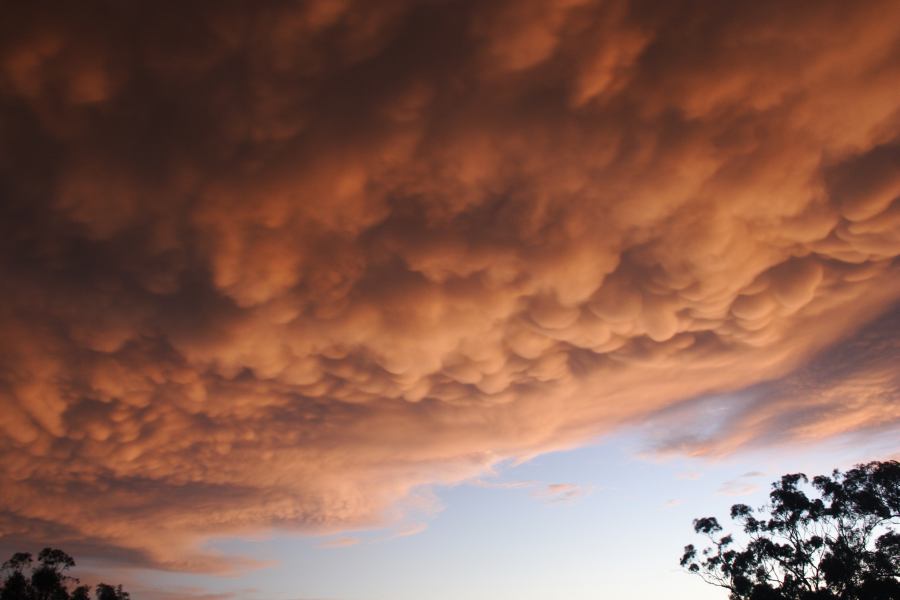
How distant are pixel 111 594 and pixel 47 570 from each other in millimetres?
11826

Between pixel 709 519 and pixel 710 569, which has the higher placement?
pixel 709 519

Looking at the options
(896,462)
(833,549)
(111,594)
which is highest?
(111,594)

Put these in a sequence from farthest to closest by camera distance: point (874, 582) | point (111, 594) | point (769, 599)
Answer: point (111, 594), point (769, 599), point (874, 582)

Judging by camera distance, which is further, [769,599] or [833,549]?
[769,599]

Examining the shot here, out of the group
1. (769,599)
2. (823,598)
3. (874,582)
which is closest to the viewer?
(874,582)

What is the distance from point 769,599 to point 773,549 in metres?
4.10

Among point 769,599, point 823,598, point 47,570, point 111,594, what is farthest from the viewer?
point 111,594

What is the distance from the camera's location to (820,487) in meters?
45.0

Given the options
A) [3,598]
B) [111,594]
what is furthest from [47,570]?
[111,594]

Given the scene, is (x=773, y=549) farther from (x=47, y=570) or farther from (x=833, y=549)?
(x=47, y=570)

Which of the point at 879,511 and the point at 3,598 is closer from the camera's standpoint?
the point at 879,511

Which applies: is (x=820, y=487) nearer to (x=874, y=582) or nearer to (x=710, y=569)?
(x=874, y=582)

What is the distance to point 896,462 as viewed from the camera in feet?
133

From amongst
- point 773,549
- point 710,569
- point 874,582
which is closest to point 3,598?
point 710,569
